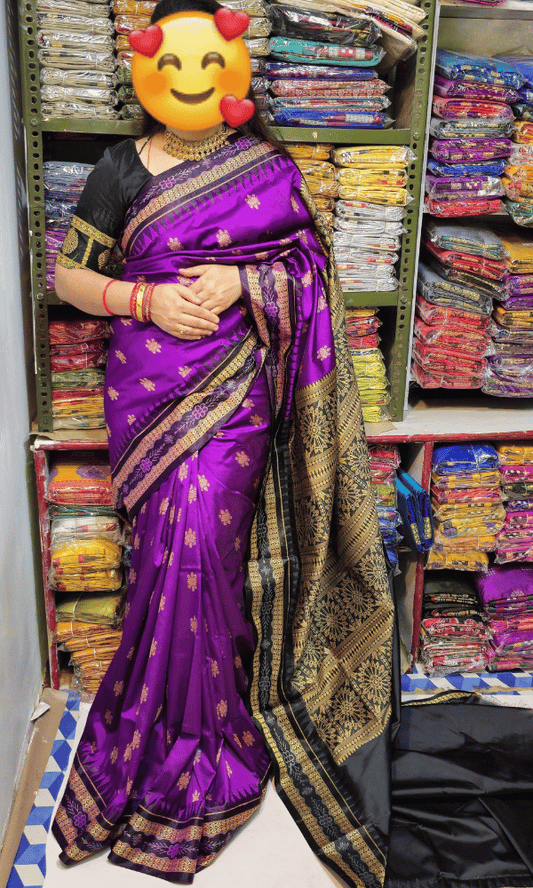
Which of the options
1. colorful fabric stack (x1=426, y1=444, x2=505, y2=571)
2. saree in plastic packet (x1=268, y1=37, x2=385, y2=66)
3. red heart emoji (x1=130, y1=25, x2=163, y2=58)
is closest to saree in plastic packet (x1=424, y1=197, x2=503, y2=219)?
saree in plastic packet (x1=268, y1=37, x2=385, y2=66)

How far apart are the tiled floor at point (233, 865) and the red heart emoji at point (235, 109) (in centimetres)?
163

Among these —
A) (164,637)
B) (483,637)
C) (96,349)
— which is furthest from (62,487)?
(483,637)

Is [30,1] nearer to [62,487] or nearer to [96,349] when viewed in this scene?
[96,349]

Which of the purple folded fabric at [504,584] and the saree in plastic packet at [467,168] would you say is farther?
the purple folded fabric at [504,584]

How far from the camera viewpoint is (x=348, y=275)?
2.42m

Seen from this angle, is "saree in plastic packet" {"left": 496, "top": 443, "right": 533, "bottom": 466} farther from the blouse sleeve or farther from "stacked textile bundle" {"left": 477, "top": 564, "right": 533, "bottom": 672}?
the blouse sleeve

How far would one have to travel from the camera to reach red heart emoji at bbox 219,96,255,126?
1.77m

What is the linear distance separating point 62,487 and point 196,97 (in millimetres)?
1138

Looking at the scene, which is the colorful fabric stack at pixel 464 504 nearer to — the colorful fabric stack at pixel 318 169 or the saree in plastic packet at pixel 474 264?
the saree in plastic packet at pixel 474 264

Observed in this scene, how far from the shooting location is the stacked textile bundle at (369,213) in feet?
7.61

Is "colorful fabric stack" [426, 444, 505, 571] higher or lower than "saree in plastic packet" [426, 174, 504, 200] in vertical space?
lower

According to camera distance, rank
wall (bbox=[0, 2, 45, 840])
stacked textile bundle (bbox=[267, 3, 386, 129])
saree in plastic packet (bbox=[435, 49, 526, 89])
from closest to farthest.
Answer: wall (bbox=[0, 2, 45, 840]), stacked textile bundle (bbox=[267, 3, 386, 129]), saree in plastic packet (bbox=[435, 49, 526, 89])

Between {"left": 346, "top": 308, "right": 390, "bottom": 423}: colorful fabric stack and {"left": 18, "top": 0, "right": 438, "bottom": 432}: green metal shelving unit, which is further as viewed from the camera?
{"left": 346, "top": 308, "right": 390, "bottom": 423}: colorful fabric stack

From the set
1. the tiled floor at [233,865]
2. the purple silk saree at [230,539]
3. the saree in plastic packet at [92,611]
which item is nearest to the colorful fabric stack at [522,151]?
the purple silk saree at [230,539]
